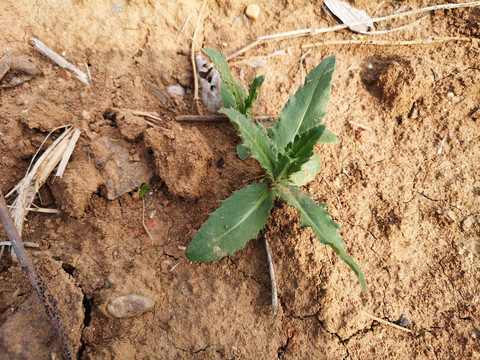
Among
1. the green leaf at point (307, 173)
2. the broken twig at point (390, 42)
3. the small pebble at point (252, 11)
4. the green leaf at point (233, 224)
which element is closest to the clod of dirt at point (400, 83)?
the broken twig at point (390, 42)

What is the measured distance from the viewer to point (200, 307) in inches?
73.7

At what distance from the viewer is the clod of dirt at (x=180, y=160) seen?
2066mm

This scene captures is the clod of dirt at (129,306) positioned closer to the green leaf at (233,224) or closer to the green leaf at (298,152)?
the green leaf at (233,224)

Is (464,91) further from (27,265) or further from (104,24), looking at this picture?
(27,265)

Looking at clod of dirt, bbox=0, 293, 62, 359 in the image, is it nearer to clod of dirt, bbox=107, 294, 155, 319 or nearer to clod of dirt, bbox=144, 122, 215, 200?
clod of dirt, bbox=107, 294, 155, 319

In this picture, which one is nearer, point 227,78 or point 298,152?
point 298,152

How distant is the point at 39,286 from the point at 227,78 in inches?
66.5

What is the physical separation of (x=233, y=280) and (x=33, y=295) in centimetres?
114

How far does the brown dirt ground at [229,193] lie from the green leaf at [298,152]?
1.07 ft

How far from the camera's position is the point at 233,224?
6.22 feet

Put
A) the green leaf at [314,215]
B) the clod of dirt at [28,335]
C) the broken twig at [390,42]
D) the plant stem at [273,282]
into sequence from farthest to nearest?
1. the broken twig at [390,42]
2. the plant stem at [273,282]
3. the green leaf at [314,215]
4. the clod of dirt at [28,335]

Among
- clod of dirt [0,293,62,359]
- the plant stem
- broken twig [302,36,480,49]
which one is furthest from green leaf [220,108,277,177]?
clod of dirt [0,293,62,359]

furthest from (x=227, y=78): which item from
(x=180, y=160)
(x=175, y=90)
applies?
(x=180, y=160)

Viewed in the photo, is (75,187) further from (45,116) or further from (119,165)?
(45,116)
